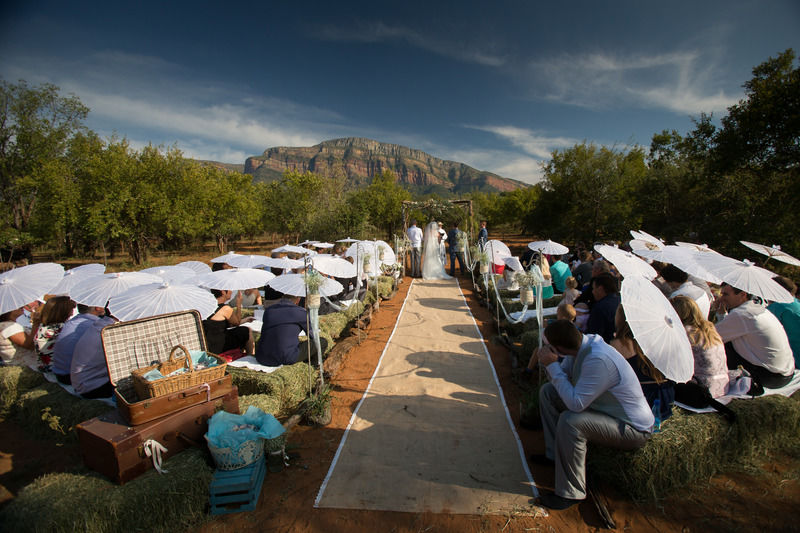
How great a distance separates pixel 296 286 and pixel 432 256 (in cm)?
888

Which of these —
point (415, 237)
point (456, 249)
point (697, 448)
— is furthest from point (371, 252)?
point (697, 448)

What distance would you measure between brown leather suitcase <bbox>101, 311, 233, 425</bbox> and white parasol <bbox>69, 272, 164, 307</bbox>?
55.9 inches

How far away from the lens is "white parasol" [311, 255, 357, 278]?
22.1ft

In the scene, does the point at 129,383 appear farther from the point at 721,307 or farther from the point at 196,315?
the point at 721,307

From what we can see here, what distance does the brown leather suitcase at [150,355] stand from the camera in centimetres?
296

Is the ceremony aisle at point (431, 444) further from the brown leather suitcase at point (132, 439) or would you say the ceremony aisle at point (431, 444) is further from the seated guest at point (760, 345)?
the seated guest at point (760, 345)

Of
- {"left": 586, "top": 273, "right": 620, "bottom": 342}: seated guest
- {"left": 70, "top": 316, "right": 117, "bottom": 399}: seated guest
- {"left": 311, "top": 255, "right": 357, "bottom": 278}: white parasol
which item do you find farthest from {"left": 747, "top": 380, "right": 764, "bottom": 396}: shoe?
{"left": 70, "top": 316, "right": 117, "bottom": 399}: seated guest

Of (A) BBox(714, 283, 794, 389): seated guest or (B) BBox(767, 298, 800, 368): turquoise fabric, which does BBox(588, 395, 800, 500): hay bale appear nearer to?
(A) BBox(714, 283, 794, 389): seated guest

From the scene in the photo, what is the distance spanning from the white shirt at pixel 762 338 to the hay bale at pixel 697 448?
0.41 meters

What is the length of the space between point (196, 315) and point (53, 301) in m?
2.31

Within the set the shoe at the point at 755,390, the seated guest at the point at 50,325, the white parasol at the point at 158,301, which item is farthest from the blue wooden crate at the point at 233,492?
the shoe at the point at 755,390

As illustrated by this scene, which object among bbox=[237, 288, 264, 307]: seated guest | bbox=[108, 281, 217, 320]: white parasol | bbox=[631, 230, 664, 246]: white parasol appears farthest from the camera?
bbox=[237, 288, 264, 307]: seated guest

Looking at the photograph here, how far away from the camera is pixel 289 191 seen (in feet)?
122

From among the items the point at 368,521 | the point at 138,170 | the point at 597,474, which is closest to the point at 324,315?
the point at 368,521
